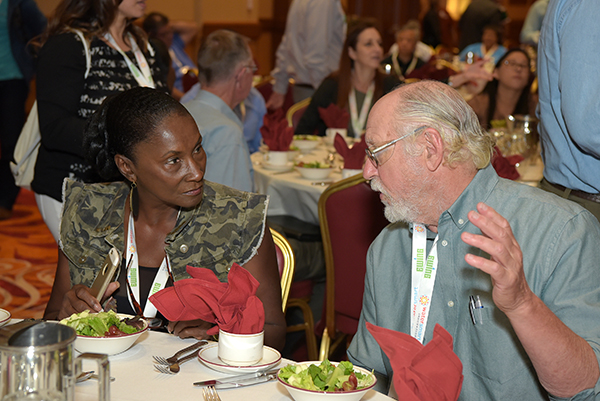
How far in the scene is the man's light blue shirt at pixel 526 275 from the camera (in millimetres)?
1378

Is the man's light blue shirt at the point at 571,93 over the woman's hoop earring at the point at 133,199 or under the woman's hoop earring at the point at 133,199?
over

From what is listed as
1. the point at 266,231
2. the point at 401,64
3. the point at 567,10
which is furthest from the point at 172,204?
the point at 401,64

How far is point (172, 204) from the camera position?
1979 mm

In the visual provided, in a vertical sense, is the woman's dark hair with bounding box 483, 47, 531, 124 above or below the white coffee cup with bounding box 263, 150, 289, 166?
above

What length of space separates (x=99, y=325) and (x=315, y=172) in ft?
6.98

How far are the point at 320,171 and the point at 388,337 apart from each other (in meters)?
2.35

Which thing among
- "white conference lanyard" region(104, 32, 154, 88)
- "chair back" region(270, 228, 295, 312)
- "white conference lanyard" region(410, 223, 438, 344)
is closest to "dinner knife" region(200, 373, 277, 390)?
"white conference lanyard" region(410, 223, 438, 344)

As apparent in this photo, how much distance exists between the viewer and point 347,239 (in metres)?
2.73

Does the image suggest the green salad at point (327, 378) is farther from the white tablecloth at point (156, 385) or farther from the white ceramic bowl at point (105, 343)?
the white ceramic bowl at point (105, 343)

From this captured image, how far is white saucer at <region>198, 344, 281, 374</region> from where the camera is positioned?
1.35 metres

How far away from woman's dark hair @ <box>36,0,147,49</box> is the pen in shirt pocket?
79.3 inches

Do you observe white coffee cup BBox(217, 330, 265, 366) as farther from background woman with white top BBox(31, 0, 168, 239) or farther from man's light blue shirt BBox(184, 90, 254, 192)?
man's light blue shirt BBox(184, 90, 254, 192)

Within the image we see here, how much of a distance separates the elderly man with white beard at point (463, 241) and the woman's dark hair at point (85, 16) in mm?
1668

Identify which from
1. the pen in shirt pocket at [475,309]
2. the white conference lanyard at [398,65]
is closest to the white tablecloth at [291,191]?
the pen in shirt pocket at [475,309]
